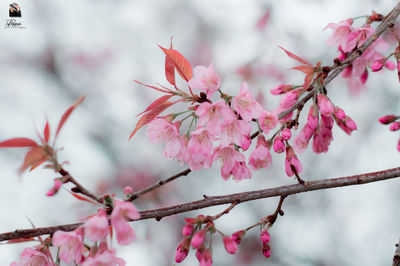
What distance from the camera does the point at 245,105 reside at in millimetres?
A: 943

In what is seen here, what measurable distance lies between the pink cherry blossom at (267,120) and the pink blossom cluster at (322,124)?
Answer: 4.4 inches

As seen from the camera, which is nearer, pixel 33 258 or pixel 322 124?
pixel 33 258

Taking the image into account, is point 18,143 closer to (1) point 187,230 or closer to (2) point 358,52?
(1) point 187,230

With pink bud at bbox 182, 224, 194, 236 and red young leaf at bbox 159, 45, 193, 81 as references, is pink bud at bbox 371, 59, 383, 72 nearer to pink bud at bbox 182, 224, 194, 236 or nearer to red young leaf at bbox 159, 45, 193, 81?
red young leaf at bbox 159, 45, 193, 81

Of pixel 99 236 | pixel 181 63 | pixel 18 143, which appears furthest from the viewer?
pixel 181 63

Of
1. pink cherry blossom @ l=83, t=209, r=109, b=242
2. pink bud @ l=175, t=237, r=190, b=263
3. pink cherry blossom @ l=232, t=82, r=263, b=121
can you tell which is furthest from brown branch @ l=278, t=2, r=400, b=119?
pink cherry blossom @ l=83, t=209, r=109, b=242

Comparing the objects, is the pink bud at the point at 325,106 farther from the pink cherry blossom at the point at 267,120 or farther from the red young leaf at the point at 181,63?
the red young leaf at the point at 181,63

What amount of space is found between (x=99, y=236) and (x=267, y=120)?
0.46 m

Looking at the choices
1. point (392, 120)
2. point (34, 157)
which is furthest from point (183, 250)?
point (392, 120)

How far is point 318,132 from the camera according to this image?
1127 mm

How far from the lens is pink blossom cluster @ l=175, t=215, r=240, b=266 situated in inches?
36.1

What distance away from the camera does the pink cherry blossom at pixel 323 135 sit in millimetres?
1086

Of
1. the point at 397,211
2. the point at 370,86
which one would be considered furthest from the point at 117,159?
the point at 397,211

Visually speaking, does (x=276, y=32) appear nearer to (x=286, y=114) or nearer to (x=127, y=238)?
(x=286, y=114)
